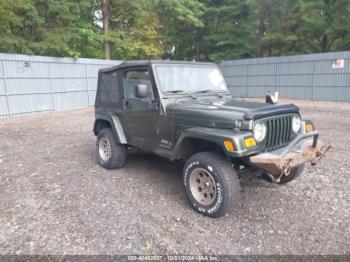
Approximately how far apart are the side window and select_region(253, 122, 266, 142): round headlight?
160 cm

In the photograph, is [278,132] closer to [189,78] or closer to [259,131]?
[259,131]

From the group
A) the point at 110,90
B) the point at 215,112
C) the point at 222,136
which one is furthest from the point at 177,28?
the point at 222,136

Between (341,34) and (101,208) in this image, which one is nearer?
(101,208)

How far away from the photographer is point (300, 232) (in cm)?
302

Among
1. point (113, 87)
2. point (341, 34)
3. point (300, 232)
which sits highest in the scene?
point (341, 34)

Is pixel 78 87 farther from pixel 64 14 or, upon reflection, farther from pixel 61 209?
pixel 61 209

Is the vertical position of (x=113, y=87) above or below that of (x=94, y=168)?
above

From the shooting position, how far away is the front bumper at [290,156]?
293cm

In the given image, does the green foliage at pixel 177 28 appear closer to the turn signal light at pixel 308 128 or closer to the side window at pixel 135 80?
the side window at pixel 135 80

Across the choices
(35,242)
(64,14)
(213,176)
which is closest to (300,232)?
(213,176)

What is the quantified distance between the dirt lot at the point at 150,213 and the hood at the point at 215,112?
1.17 meters

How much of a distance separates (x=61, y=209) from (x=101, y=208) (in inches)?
21.1

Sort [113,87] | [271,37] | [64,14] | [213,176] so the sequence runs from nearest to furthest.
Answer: [213,176], [113,87], [64,14], [271,37]

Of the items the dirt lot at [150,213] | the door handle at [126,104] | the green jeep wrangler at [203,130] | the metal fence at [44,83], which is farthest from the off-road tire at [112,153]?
the metal fence at [44,83]
